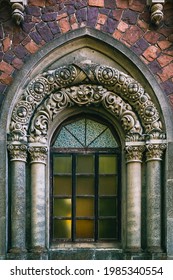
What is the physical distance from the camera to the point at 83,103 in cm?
1155

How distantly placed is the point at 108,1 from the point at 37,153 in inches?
111

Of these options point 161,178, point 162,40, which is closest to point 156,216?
point 161,178

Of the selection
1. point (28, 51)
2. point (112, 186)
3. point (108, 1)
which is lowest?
point (112, 186)

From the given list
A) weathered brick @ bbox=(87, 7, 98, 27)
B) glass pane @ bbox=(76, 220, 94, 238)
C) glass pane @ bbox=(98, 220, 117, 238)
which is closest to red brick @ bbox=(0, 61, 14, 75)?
weathered brick @ bbox=(87, 7, 98, 27)

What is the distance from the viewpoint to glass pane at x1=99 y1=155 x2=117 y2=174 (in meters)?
11.6

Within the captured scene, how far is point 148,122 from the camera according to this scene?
1135cm

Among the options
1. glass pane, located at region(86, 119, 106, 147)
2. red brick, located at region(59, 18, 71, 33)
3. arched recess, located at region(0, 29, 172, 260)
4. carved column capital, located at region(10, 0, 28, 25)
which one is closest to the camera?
arched recess, located at region(0, 29, 172, 260)

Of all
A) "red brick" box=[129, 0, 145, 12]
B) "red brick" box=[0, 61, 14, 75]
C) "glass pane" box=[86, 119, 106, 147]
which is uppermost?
"red brick" box=[129, 0, 145, 12]

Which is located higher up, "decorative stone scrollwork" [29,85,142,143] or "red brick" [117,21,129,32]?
"red brick" [117,21,129,32]

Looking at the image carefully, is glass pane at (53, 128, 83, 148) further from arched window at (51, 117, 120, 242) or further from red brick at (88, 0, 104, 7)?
red brick at (88, 0, 104, 7)

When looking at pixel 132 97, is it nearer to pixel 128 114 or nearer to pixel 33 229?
pixel 128 114

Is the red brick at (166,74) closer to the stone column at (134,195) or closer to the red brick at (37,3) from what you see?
the stone column at (134,195)

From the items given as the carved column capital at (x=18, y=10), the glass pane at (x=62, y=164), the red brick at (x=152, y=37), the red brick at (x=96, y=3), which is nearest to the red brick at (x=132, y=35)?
the red brick at (x=152, y=37)

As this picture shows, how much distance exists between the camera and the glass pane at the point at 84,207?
11516mm
